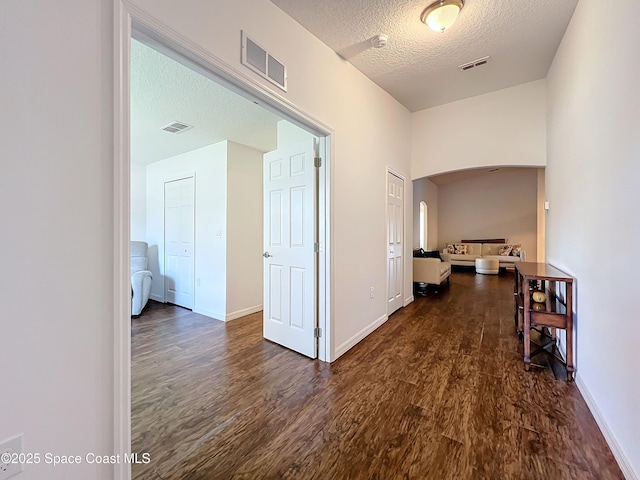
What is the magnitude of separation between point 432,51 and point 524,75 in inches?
54.1

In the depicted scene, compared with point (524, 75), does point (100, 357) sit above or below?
below

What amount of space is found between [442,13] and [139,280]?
4.55 meters

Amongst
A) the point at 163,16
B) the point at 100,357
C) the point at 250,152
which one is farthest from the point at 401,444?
the point at 250,152

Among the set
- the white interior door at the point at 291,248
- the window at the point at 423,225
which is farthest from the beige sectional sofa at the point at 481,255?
the white interior door at the point at 291,248

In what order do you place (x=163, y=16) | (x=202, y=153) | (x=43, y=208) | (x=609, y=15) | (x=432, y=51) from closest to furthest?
(x=43, y=208), (x=163, y=16), (x=609, y=15), (x=432, y=51), (x=202, y=153)

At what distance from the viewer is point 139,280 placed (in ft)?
12.7

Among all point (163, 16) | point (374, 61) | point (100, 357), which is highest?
point (374, 61)

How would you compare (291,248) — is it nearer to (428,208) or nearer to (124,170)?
(124,170)

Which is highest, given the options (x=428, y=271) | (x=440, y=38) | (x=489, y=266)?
(x=440, y=38)

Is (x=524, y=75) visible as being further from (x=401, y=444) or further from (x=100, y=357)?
(x=100, y=357)

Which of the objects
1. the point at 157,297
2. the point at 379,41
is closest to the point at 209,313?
the point at 157,297

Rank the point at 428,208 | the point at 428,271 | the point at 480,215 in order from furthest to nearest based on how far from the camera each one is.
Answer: the point at 480,215 < the point at 428,208 < the point at 428,271

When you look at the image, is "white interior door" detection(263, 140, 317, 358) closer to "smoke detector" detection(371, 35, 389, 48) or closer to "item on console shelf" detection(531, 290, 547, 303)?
"smoke detector" detection(371, 35, 389, 48)

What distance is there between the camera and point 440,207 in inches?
388
